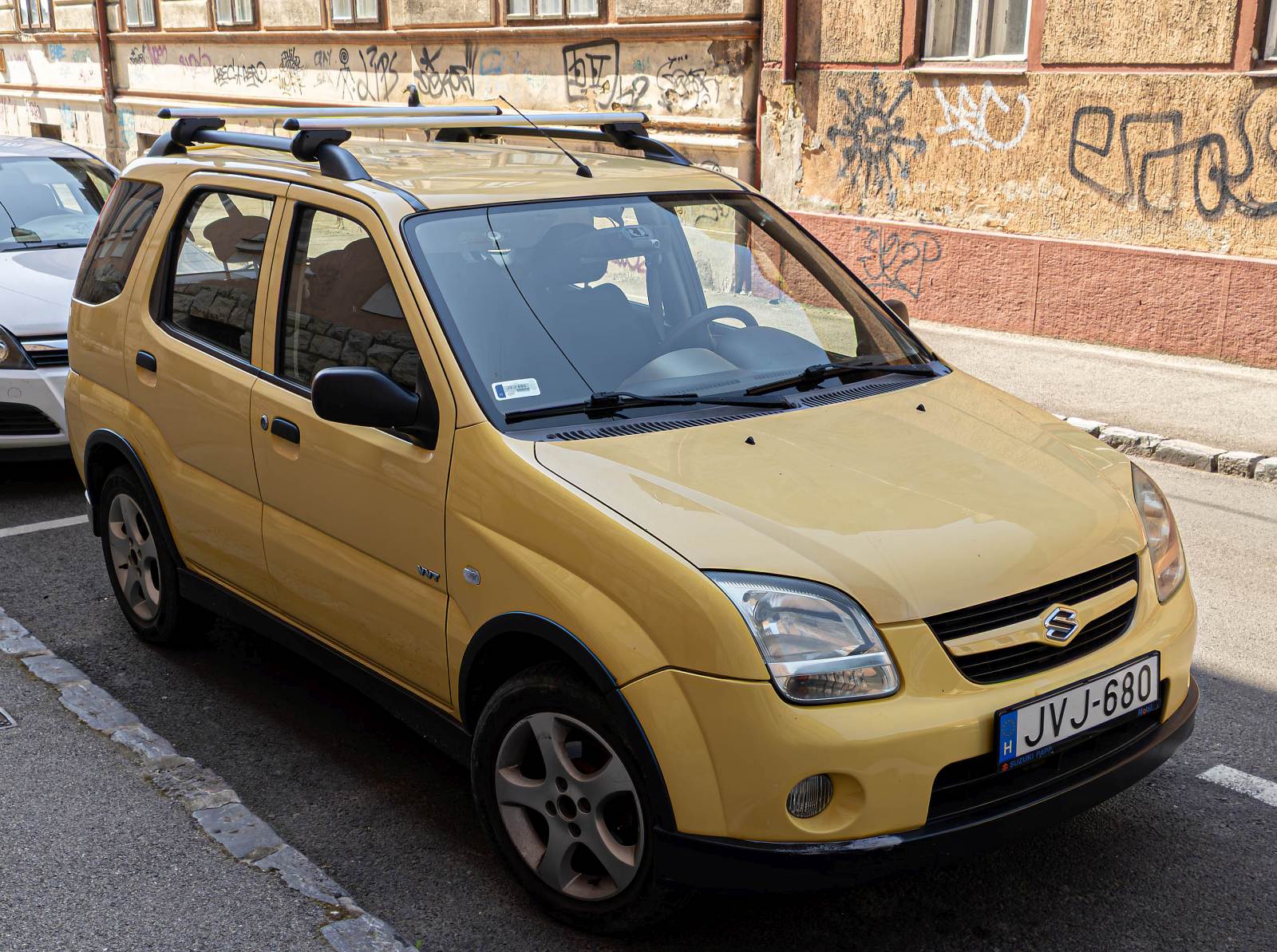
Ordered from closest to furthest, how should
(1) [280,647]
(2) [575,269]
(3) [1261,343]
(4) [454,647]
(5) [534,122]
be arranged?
(4) [454,647], (2) [575,269], (5) [534,122], (1) [280,647], (3) [1261,343]

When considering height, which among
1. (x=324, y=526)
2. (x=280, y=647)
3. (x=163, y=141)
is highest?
(x=163, y=141)

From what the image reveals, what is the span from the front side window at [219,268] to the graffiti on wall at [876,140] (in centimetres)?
848

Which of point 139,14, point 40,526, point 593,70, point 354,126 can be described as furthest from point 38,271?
point 139,14

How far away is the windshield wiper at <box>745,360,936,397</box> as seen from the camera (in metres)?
3.85

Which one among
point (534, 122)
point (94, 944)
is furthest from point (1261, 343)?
point (94, 944)

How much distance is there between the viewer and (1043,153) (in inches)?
429

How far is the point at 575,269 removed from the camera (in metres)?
3.87

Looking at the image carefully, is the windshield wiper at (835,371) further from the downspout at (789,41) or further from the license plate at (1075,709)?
the downspout at (789,41)

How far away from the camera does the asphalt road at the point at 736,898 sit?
3.33 meters

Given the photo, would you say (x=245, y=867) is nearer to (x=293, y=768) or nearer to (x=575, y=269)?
(x=293, y=768)

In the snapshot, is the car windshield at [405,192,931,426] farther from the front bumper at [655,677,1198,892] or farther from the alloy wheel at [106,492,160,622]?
the alloy wheel at [106,492,160,622]

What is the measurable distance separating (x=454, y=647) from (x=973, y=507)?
138 centimetres

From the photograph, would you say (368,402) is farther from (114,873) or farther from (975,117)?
(975,117)

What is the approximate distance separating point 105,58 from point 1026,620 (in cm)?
2550
